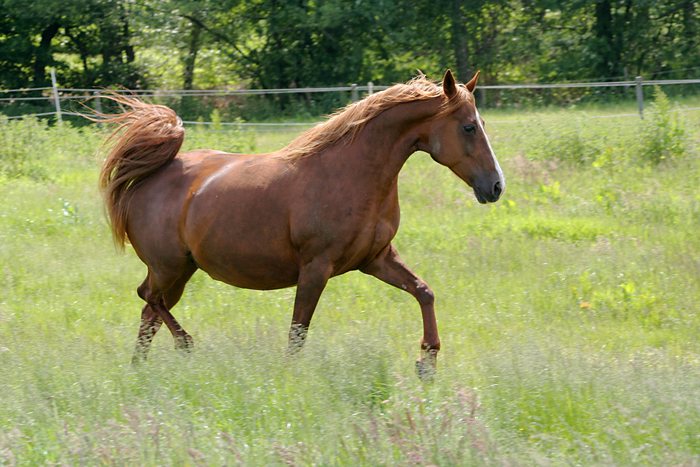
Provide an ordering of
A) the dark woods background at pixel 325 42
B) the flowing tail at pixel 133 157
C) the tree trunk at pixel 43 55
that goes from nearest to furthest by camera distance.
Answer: the flowing tail at pixel 133 157
the dark woods background at pixel 325 42
the tree trunk at pixel 43 55

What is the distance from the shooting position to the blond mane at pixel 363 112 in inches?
251

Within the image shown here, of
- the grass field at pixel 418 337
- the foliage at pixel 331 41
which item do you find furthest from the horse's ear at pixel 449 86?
the foliage at pixel 331 41

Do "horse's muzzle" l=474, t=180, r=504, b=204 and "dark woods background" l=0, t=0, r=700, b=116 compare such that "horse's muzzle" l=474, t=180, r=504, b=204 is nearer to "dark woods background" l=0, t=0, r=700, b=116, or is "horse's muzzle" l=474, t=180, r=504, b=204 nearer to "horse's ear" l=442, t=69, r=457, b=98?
"horse's ear" l=442, t=69, r=457, b=98

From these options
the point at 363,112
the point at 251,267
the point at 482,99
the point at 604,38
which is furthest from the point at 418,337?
A: the point at 604,38

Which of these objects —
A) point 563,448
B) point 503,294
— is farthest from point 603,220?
point 563,448

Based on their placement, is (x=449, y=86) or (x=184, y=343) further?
(x=184, y=343)

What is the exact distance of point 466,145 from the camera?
20.5 ft

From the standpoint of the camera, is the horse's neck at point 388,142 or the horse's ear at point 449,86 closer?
the horse's ear at point 449,86

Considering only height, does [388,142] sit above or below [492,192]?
above

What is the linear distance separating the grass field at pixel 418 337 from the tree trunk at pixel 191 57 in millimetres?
16875

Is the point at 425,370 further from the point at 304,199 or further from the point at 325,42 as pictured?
the point at 325,42

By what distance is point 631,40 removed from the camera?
96.5 ft

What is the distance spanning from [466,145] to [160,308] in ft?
8.60

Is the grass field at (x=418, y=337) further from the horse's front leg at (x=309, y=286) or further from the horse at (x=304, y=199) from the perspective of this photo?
the horse at (x=304, y=199)
